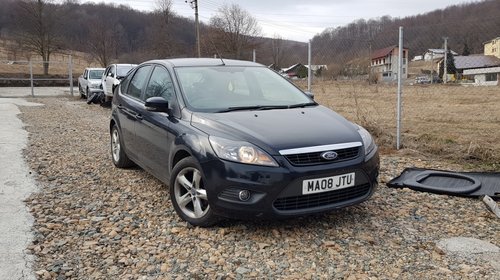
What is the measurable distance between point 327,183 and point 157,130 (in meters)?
1.93

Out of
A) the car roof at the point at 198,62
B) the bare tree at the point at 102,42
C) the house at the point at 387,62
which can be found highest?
the bare tree at the point at 102,42

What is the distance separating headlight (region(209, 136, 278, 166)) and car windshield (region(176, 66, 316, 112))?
2.27 feet

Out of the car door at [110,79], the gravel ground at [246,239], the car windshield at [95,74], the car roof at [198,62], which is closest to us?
the gravel ground at [246,239]

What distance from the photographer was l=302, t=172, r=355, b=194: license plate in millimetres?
3531

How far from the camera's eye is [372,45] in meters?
9.64

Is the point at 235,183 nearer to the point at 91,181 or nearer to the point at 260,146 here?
the point at 260,146

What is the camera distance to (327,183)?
142 inches

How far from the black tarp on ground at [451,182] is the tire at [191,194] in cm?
248

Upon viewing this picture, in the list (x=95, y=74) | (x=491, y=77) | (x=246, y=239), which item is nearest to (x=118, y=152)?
(x=246, y=239)

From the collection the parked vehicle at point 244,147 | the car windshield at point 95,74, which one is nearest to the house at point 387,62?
the parked vehicle at point 244,147

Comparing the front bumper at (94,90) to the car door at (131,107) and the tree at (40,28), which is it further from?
the tree at (40,28)

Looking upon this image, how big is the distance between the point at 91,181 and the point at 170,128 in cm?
189

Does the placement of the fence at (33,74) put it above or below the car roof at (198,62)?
above

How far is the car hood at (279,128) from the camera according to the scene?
11.9ft
